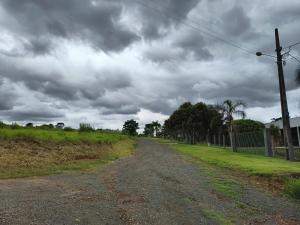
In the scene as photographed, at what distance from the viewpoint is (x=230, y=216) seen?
10.1 m

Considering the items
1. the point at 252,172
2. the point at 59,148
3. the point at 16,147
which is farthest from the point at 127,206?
the point at 59,148

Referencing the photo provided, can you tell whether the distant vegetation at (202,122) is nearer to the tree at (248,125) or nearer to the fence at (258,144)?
the tree at (248,125)

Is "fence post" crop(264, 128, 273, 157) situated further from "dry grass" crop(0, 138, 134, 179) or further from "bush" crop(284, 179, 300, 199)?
"bush" crop(284, 179, 300, 199)

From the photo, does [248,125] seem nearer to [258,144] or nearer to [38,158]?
[258,144]

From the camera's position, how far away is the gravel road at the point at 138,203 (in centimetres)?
941

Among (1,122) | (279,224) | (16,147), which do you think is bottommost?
(279,224)

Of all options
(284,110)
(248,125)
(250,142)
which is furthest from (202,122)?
(284,110)

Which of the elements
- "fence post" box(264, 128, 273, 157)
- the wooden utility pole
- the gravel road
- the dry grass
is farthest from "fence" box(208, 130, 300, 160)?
the gravel road

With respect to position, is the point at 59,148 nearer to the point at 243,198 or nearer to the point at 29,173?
the point at 29,173

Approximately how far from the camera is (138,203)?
11383 mm

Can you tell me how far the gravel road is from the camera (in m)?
9.41

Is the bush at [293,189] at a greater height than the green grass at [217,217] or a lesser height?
greater

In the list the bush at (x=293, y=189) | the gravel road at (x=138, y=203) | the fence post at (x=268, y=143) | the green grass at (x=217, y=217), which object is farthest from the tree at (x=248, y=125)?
the green grass at (x=217, y=217)

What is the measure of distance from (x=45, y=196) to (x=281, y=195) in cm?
784
